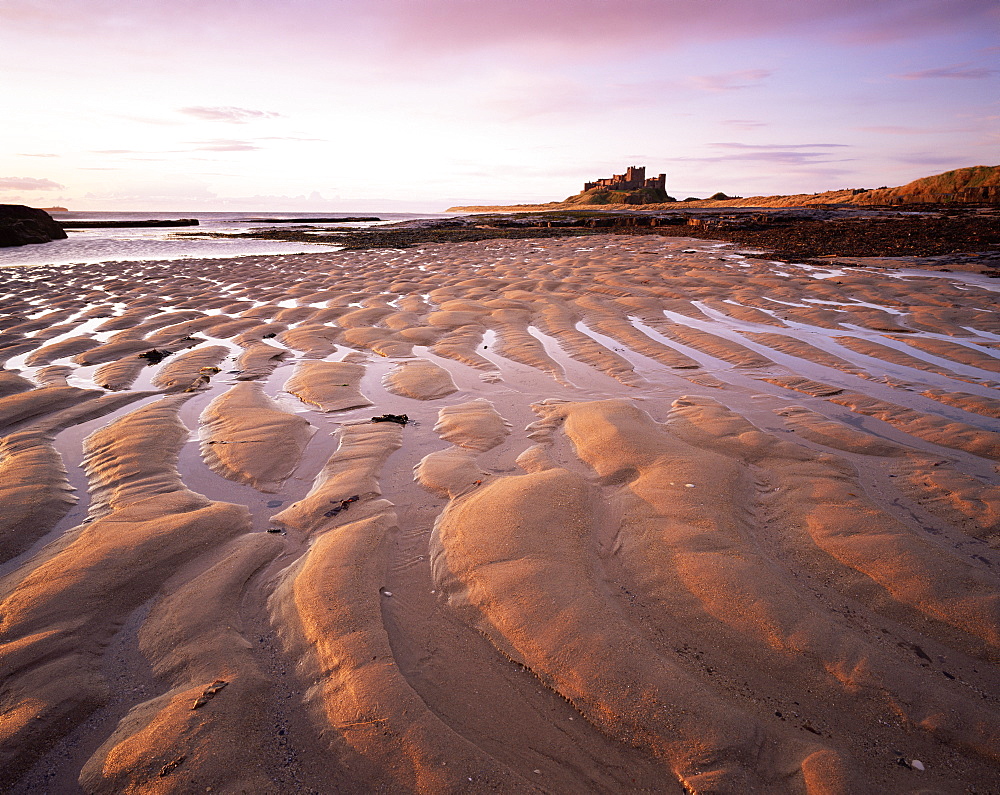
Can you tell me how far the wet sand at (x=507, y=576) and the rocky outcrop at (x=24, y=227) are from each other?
34445mm

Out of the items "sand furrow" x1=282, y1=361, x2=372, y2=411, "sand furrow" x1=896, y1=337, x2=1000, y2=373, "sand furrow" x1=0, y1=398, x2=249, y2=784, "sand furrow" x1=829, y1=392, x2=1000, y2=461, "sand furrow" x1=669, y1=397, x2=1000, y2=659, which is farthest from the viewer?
"sand furrow" x1=896, y1=337, x2=1000, y2=373

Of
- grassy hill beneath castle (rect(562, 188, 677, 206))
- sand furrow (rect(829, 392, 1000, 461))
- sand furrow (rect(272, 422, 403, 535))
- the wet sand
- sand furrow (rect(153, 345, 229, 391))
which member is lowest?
sand furrow (rect(153, 345, 229, 391))

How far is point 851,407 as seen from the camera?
4812mm

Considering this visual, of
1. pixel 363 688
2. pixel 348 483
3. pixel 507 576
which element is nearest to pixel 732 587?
pixel 507 576

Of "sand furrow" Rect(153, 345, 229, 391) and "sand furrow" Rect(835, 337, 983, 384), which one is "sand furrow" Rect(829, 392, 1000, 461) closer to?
"sand furrow" Rect(835, 337, 983, 384)

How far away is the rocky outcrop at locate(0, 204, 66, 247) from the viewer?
30109mm

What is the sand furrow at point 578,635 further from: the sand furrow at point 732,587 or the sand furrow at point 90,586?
the sand furrow at point 90,586

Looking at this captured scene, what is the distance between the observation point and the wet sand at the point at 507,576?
182 centimetres

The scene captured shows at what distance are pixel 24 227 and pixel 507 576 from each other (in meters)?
43.0

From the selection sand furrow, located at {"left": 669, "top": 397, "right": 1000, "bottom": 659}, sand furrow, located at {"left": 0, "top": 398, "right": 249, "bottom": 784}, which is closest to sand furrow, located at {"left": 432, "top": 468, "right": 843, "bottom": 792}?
sand furrow, located at {"left": 669, "top": 397, "right": 1000, "bottom": 659}

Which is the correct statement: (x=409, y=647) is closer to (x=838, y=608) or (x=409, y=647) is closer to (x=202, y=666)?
(x=202, y=666)

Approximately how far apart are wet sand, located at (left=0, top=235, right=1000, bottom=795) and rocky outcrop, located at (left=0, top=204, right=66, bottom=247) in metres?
34.4

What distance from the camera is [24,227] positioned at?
3155 centimetres

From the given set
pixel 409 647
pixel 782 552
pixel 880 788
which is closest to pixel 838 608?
pixel 782 552
